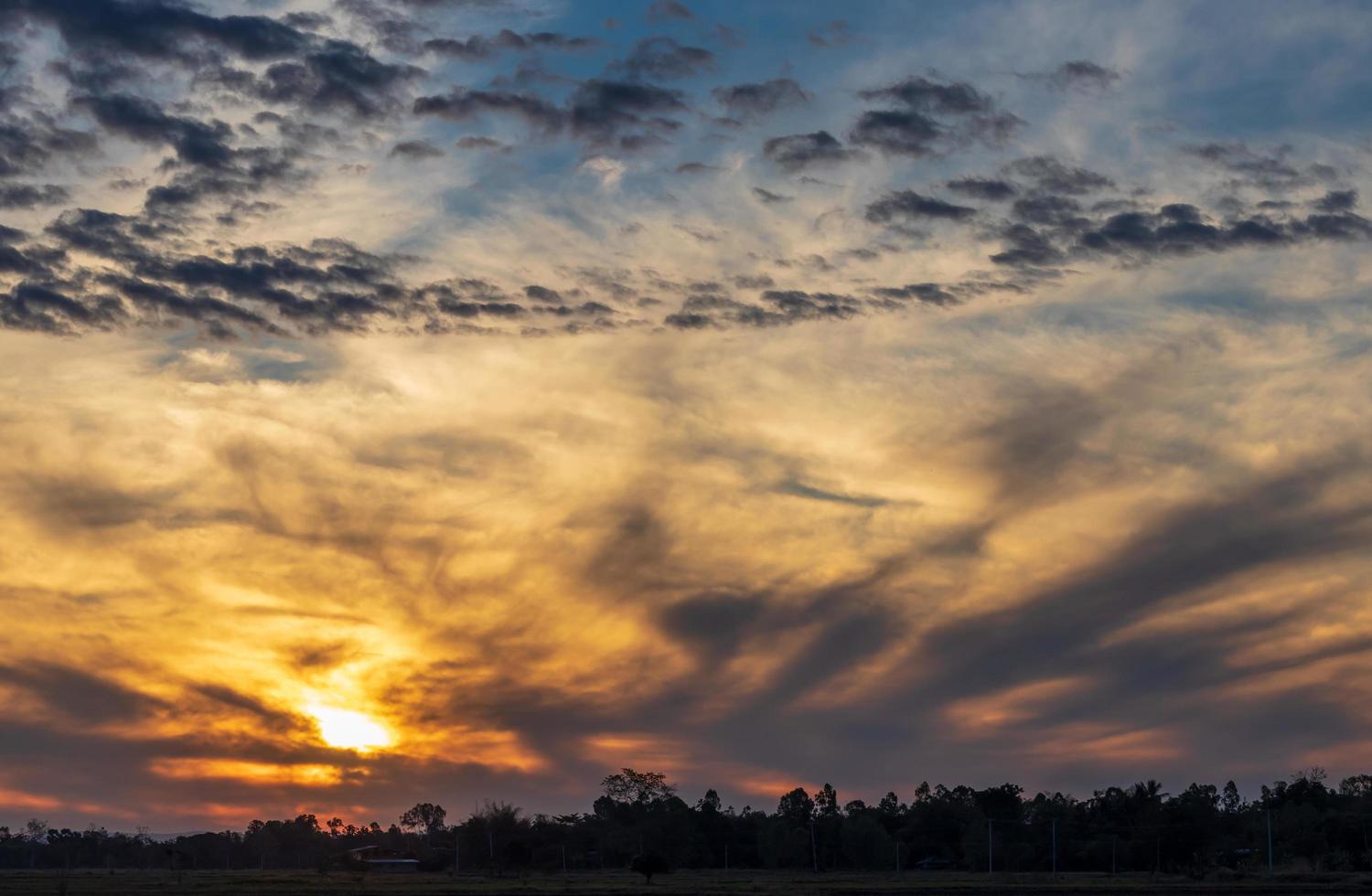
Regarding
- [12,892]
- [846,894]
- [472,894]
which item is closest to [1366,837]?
[846,894]

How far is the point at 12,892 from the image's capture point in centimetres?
10294

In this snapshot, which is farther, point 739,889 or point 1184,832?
point 1184,832

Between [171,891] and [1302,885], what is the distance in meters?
92.5

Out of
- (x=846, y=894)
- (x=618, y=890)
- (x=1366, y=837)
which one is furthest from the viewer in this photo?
(x=1366, y=837)

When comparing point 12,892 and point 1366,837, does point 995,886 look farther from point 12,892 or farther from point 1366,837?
point 1366,837

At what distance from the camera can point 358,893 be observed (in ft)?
347

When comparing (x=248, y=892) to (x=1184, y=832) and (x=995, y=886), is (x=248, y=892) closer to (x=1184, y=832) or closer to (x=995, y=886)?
(x=995, y=886)

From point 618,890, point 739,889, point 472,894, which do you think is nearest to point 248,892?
point 472,894

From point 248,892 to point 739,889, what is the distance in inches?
1504

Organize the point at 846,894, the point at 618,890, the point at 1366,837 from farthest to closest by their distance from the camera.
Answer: the point at 1366,837
the point at 618,890
the point at 846,894

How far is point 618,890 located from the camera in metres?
113

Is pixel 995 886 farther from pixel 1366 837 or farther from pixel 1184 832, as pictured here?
pixel 1366 837

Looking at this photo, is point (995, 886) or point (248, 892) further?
point (995, 886)

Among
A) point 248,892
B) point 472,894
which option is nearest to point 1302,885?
point 472,894
